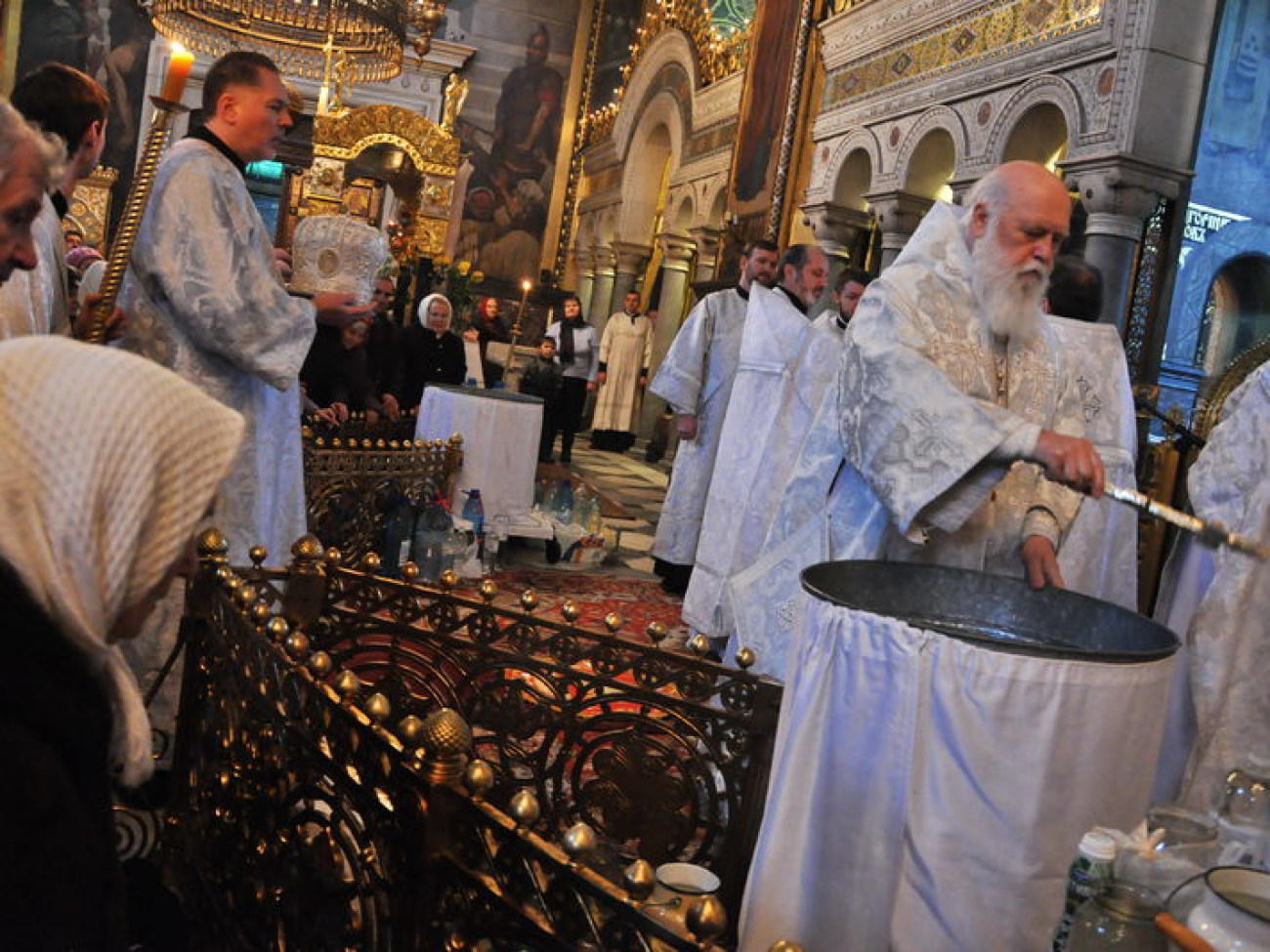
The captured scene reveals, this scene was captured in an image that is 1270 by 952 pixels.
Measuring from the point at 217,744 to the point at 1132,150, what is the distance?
639 cm

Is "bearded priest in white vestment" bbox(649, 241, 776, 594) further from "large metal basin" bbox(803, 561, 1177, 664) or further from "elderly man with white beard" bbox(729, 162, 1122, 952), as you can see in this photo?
"large metal basin" bbox(803, 561, 1177, 664)

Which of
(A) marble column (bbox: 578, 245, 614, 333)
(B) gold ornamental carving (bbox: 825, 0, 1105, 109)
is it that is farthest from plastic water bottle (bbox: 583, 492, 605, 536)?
(A) marble column (bbox: 578, 245, 614, 333)

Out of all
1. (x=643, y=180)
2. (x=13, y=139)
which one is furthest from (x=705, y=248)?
(x=13, y=139)

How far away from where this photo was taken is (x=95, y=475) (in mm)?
1086

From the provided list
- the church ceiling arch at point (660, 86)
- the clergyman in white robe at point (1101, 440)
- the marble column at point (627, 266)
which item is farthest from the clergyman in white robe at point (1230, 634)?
the marble column at point (627, 266)

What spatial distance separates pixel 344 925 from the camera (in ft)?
5.46

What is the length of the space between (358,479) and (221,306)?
8.36ft

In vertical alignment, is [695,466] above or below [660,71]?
below

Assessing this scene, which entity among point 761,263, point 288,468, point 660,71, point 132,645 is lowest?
point 132,645

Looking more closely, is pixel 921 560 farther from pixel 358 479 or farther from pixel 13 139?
pixel 358 479

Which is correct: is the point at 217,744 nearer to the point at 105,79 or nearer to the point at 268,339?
the point at 268,339

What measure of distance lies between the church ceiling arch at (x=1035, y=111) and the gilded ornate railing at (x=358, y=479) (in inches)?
170

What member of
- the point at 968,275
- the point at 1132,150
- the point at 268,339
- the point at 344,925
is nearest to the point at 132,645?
the point at 268,339

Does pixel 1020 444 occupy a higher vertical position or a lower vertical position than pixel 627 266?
lower
